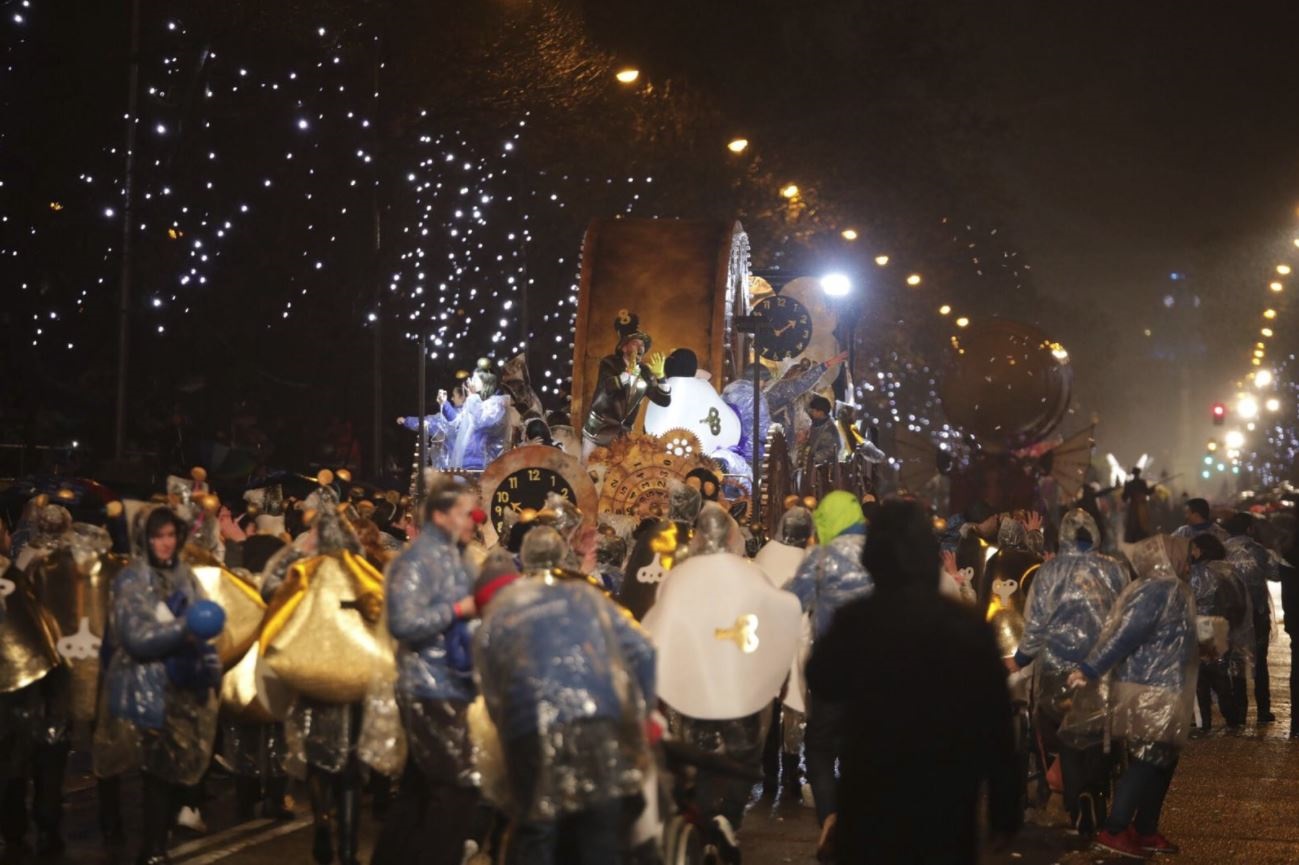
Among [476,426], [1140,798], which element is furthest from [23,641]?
[476,426]

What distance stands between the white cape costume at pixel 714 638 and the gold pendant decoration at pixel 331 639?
136cm

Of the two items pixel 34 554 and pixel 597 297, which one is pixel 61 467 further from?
pixel 34 554

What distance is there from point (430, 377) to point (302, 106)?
7036mm

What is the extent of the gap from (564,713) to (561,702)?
0.04 m

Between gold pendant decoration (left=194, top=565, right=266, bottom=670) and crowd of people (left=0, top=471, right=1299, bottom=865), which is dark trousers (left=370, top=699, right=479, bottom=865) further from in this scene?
gold pendant decoration (left=194, top=565, right=266, bottom=670)

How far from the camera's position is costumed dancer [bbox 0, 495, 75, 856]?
9.99 m

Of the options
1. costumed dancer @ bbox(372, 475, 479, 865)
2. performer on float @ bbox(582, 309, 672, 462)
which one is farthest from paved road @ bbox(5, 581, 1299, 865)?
performer on float @ bbox(582, 309, 672, 462)

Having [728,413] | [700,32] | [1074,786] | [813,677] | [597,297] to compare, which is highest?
[700,32]

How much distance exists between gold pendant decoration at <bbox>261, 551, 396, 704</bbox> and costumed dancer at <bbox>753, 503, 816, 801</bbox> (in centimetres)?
229

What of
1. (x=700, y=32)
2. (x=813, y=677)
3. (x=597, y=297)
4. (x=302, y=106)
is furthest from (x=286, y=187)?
(x=813, y=677)

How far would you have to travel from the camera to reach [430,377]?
34375mm

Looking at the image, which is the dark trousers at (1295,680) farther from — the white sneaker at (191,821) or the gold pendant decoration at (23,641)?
the gold pendant decoration at (23,641)

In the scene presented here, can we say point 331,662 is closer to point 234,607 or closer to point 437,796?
point 234,607

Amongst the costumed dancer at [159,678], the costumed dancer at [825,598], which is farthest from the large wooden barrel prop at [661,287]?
the costumed dancer at [159,678]
